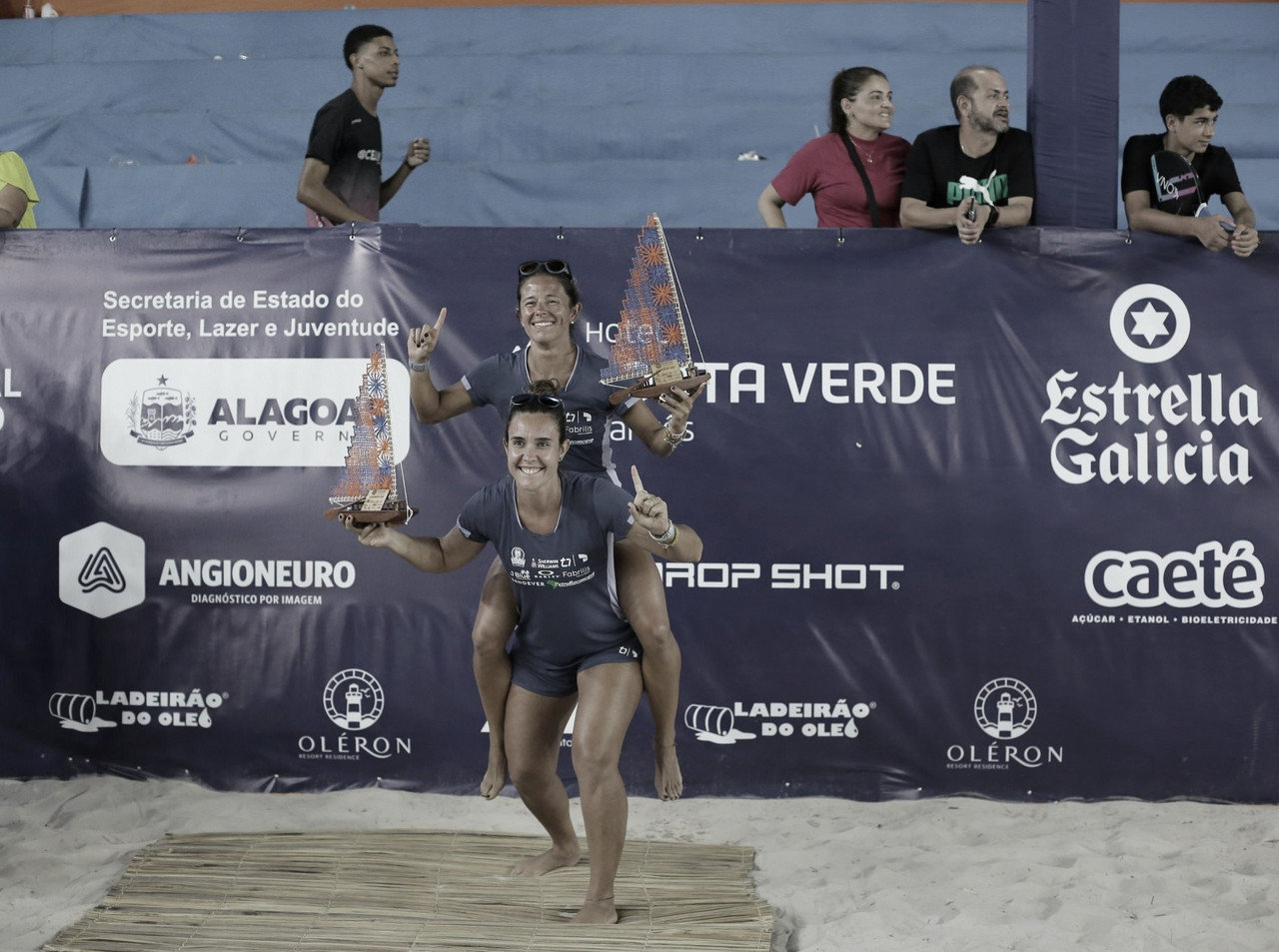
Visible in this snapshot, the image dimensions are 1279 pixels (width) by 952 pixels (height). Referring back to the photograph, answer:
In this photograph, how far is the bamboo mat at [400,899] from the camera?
3951 mm

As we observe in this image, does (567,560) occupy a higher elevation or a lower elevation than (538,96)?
lower

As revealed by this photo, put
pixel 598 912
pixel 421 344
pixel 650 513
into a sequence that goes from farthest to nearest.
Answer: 1. pixel 421 344
2. pixel 598 912
3. pixel 650 513

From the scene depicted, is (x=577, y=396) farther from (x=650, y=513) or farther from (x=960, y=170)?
(x=960, y=170)

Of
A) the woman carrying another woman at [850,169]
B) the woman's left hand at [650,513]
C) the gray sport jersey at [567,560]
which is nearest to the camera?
the woman's left hand at [650,513]

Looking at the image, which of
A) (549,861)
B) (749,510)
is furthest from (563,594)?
(749,510)

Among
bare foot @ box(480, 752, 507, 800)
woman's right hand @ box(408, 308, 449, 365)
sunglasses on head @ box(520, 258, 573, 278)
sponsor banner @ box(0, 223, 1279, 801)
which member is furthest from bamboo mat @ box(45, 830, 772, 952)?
sunglasses on head @ box(520, 258, 573, 278)

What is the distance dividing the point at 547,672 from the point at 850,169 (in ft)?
8.27

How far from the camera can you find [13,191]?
5.48 m

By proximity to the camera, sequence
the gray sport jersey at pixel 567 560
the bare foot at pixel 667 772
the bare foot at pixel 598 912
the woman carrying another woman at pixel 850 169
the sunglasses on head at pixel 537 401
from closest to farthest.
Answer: the sunglasses on head at pixel 537 401 < the gray sport jersey at pixel 567 560 < the bare foot at pixel 598 912 < the bare foot at pixel 667 772 < the woman carrying another woman at pixel 850 169

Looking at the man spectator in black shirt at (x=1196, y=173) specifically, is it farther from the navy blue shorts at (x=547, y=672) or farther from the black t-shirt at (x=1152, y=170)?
the navy blue shorts at (x=547, y=672)

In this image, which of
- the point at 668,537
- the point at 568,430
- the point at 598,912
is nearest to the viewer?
the point at 668,537

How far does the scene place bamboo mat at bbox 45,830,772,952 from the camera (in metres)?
3.95

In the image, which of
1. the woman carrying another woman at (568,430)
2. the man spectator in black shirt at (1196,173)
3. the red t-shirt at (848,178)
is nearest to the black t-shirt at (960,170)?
the red t-shirt at (848,178)

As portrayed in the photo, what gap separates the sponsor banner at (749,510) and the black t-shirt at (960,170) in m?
0.21
